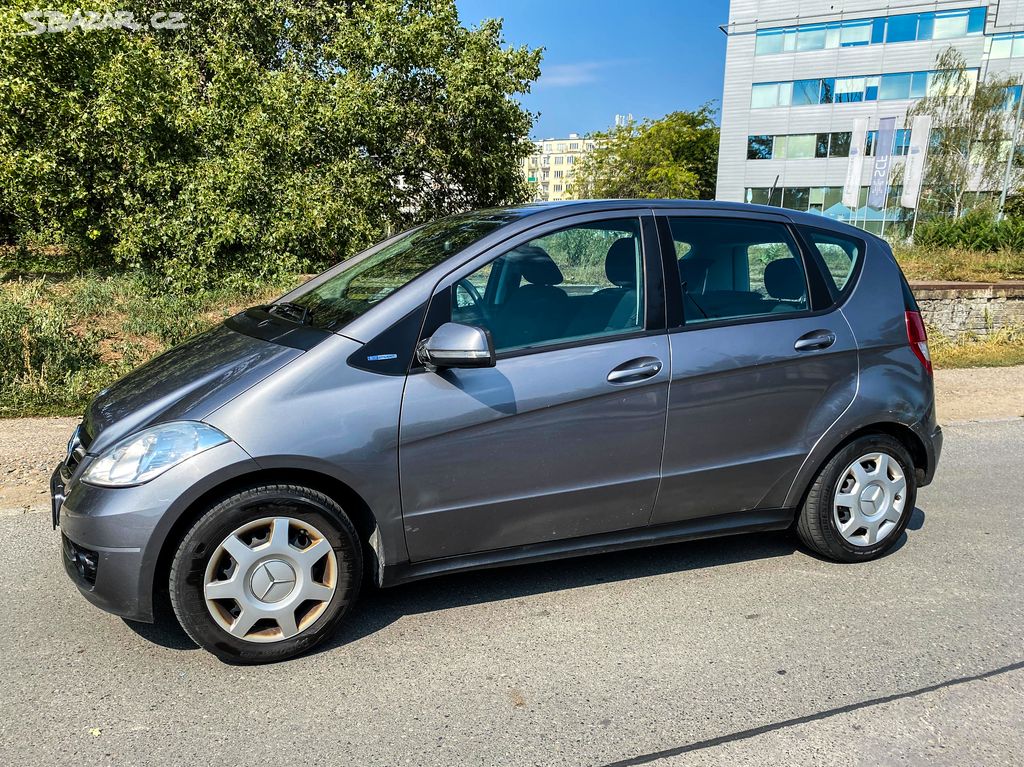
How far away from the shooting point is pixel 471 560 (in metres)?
3.38

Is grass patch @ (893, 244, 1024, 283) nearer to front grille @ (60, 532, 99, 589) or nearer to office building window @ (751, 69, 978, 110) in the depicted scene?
front grille @ (60, 532, 99, 589)

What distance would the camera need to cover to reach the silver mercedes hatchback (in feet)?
9.64

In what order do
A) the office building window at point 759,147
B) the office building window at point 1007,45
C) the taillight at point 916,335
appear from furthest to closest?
the office building window at point 759,147 → the office building window at point 1007,45 → the taillight at point 916,335

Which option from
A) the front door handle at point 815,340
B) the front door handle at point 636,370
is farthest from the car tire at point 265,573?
the front door handle at point 815,340

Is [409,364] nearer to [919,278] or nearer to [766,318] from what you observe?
[766,318]

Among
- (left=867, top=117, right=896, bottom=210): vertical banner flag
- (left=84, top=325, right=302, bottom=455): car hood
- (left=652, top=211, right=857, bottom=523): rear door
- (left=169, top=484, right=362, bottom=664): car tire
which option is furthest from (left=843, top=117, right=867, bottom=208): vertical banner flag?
(left=169, top=484, right=362, bottom=664): car tire

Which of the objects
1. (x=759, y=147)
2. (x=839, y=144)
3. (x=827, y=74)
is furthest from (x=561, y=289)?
(x=759, y=147)

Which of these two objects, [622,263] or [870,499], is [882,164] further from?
[622,263]

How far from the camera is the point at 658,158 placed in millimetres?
59875

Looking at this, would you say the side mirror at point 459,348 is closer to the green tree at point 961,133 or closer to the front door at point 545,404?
the front door at point 545,404

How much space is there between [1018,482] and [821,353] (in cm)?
290

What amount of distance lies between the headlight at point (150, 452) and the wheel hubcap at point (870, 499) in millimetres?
3007

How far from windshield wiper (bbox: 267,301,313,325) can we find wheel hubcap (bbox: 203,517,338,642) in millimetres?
964

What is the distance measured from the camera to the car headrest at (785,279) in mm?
3996
